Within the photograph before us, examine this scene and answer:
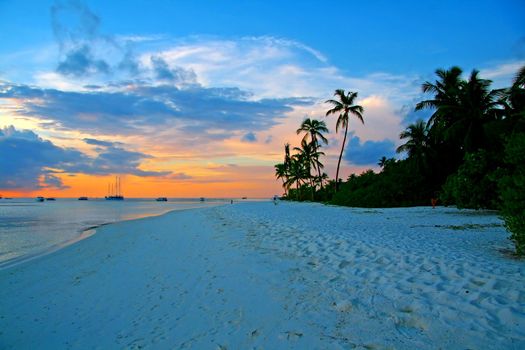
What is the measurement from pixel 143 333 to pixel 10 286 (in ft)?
16.6

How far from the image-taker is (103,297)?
6.09 m

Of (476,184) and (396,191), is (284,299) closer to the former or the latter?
(476,184)

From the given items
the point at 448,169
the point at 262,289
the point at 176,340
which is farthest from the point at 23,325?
the point at 448,169

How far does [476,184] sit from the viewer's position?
670 inches

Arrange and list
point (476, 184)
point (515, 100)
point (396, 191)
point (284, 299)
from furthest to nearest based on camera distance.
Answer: point (396, 191) → point (515, 100) → point (476, 184) → point (284, 299)

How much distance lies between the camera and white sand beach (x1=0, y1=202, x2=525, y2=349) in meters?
3.98

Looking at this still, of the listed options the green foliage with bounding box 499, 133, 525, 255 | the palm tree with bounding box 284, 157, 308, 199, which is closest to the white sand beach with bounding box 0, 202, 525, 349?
the green foliage with bounding box 499, 133, 525, 255

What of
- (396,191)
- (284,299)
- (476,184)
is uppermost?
(476,184)

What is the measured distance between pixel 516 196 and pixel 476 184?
1182 centimetres

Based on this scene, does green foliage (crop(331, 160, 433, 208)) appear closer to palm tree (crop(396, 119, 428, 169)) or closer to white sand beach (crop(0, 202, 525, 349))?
palm tree (crop(396, 119, 428, 169))

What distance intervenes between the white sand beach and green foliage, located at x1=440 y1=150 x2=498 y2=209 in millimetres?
9194

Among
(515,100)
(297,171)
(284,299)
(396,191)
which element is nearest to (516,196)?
(284,299)

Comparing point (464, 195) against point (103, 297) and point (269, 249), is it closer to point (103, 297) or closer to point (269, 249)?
point (269, 249)

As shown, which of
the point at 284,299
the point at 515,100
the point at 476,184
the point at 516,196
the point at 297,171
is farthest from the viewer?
the point at 297,171
